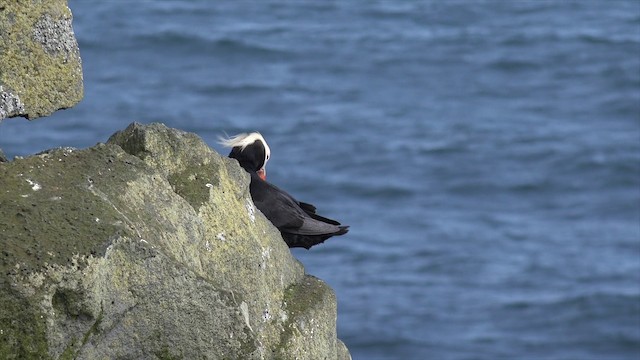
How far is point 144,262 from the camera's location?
18.9 feet

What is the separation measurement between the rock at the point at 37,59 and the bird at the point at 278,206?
2.33 m

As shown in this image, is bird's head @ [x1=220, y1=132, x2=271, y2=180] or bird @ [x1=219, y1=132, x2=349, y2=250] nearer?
bird @ [x1=219, y1=132, x2=349, y2=250]

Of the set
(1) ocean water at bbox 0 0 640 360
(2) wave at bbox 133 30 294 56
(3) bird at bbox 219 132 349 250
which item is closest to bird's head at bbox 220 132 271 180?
(3) bird at bbox 219 132 349 250

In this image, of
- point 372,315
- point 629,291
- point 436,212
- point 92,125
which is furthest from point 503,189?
point 92,125

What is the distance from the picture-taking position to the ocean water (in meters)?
28.9

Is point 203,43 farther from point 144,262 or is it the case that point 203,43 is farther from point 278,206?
point 144,262

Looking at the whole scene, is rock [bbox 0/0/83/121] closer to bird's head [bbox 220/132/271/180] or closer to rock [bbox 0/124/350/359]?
rock [bbox 0/124/350/359]

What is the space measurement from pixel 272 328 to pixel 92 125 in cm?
2736

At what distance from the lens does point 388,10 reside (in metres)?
44.3

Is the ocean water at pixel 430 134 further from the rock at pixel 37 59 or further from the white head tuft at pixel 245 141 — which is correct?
the rock at pixel 37 59

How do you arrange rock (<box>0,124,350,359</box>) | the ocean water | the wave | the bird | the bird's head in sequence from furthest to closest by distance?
1. the wave
2. the ocean water
3. the bird's head
4. the bird
5. rock (<box>0,124,350,359</box>)

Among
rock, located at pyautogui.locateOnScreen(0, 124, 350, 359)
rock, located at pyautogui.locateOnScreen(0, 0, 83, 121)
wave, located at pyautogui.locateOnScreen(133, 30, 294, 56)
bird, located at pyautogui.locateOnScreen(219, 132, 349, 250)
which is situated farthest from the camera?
wave, located at pyautogui.locateOnScreen(133, 30, 294, 56)

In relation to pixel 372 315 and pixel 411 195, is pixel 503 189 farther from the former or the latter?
pixel 372 315

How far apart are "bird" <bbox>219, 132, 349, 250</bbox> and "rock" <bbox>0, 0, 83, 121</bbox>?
91.9 inches
